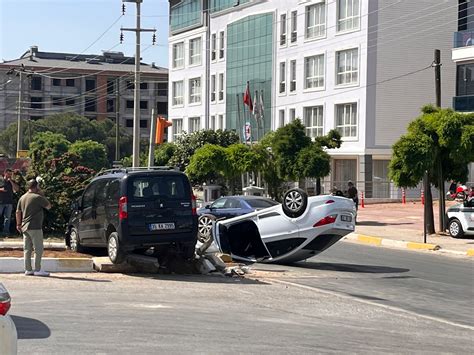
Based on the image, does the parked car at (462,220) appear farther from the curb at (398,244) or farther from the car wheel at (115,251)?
the car wheel at (115,251)

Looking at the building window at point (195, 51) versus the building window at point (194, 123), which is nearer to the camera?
the building window at point (195, 51)

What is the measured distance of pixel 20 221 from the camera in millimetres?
15070

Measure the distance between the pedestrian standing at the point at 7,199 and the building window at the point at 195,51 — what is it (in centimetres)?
5368

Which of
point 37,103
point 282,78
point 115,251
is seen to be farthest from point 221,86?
point 115,251

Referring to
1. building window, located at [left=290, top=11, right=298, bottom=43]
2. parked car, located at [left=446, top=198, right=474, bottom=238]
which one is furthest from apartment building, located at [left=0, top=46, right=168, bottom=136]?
parked car, located at [left=446, top=198, right=474, bottom=238]

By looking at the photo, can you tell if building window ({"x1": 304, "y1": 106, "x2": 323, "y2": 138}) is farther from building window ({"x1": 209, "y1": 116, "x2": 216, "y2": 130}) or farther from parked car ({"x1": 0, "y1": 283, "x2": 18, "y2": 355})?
parked car ({"x1": 0, "y1": 283, "x2": 18, "y2": 355})

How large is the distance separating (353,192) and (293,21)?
2631 centimetres

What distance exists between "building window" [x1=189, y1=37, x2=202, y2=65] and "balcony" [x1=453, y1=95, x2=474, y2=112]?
97.0 feet

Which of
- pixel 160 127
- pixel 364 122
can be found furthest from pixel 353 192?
pixel 364 122

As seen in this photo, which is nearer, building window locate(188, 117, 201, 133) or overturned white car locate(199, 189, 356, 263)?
overturned white car locate(199, 189, 356, 263)

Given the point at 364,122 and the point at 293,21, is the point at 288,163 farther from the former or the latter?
the point at 293,21

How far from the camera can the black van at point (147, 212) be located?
51.5ft

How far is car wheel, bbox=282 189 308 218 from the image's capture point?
18.1m

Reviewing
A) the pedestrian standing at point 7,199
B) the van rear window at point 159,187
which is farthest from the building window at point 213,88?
the van rear window at point 159,187
